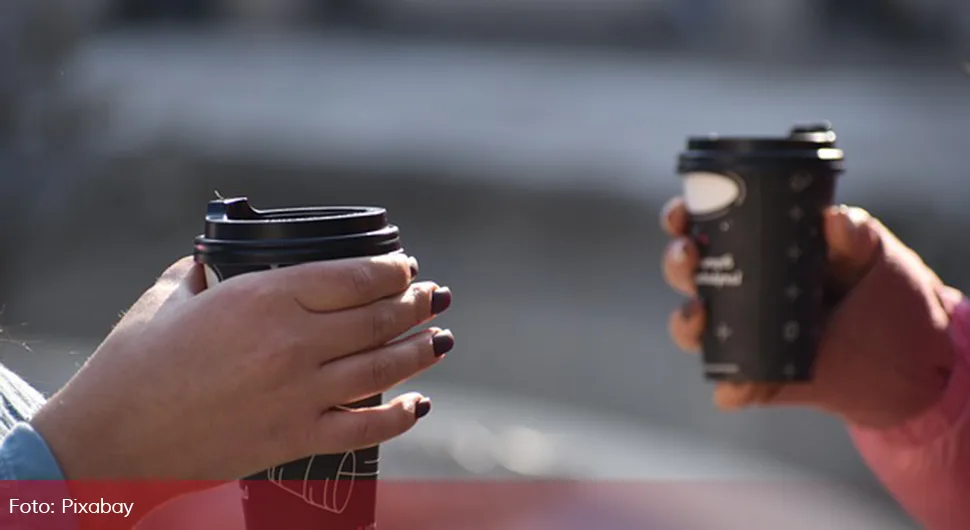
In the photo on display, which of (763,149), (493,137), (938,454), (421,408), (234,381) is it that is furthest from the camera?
(493,137)

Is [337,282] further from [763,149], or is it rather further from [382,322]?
[763,149]

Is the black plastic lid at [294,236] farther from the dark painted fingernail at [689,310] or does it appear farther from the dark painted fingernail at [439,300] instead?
the dark painted fingernail at [689,310]

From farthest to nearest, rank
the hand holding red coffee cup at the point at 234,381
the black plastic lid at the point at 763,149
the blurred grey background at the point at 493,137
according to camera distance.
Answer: the blurred grey background at the point at 493,137, the black plastic lid at the point at 763,149, the hand holding red coffee cup at the point at 234,381

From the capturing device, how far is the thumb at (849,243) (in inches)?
56.2

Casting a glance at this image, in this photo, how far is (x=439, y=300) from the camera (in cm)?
115

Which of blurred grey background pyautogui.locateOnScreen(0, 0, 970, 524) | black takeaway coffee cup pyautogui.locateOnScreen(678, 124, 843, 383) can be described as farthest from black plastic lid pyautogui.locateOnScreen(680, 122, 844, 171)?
→ blurred grey background pyautogui.locateOnScreen(0, 0, 970, 524)

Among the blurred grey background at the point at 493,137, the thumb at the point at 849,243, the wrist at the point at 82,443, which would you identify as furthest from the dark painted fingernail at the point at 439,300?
the blurred grey background at the point at 493,137

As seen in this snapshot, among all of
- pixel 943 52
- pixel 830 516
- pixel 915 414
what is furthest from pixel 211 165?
pixel 915 414

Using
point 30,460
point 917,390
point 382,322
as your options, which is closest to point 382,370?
point 382,322

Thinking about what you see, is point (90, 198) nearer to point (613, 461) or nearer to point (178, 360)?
point (613, 461)

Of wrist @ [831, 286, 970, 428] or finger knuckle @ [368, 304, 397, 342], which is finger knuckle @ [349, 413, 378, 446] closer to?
finger knuckle @ [368, 304, 397, 342]

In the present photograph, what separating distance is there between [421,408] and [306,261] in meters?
0.17

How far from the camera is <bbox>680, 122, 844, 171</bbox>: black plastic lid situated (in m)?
1.36

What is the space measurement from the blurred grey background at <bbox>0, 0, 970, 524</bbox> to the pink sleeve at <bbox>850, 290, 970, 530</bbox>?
130 inches
